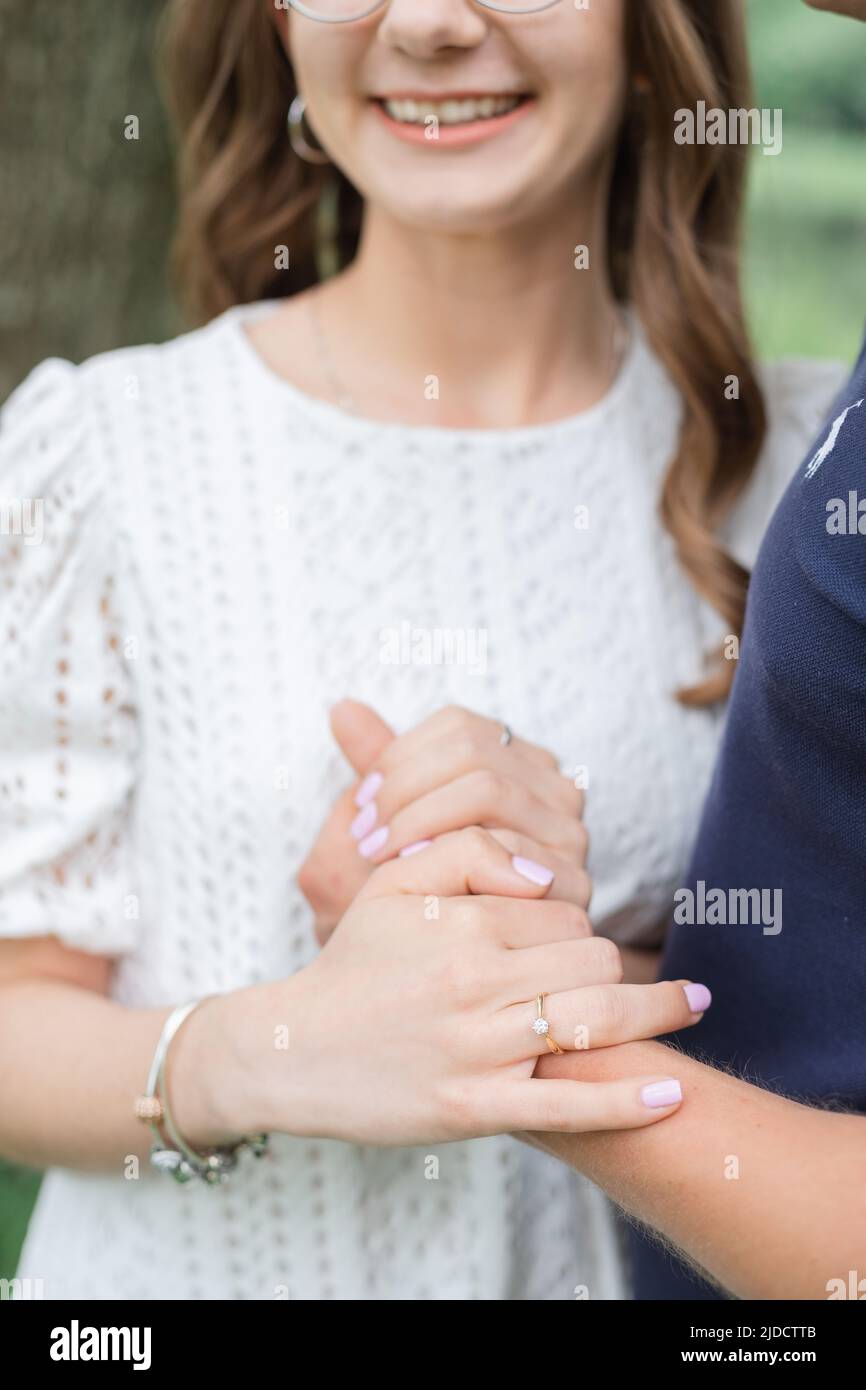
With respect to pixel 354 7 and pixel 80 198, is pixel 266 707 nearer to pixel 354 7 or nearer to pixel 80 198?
pixel 354 7

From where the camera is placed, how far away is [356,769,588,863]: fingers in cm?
119

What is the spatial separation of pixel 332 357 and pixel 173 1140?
2.81 feet

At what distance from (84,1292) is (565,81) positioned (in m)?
1.31

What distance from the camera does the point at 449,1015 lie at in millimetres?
1083

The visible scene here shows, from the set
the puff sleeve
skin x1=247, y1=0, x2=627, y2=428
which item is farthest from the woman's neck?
the puff sleeve

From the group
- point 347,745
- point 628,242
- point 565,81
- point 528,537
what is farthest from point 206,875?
point 628,242

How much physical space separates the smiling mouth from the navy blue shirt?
0.50 meters

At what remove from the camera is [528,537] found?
59.9 inches

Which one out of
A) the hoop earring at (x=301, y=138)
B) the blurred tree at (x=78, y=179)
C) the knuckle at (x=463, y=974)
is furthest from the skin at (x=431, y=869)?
the blurred tree at (x=78, y=179)

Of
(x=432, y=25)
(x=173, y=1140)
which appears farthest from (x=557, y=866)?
(x=432, y=25)

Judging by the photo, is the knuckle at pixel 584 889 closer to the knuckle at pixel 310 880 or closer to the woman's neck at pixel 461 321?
the knuckle at pixel 310 880

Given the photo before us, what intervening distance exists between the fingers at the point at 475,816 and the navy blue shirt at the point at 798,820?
0.14 metres

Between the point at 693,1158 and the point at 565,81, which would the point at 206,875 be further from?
the point at 565,81

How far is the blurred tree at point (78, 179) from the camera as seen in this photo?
2.10m
